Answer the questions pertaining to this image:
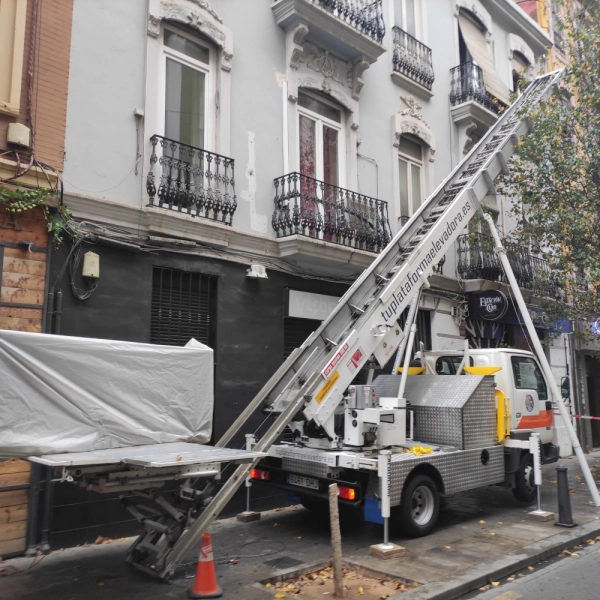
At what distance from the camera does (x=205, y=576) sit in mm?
5266

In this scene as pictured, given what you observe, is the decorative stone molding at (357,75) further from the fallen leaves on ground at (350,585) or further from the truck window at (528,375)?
the fallen leaves on ground at (350,585)

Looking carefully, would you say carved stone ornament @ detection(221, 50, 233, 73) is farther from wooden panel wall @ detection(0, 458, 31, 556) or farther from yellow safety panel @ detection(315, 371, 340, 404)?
wooden panel wall @ detection(0, 458, 31, 556)

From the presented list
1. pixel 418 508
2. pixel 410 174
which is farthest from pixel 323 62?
pixel 418 508

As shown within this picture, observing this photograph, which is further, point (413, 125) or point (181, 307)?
point (413, 125)

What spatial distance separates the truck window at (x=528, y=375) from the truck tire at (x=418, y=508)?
3.01m

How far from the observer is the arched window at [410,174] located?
13469mm

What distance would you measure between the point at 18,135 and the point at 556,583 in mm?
7864

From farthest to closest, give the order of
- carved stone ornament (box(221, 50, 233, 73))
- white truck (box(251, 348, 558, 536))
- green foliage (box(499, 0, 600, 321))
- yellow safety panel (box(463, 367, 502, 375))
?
1. green foliage (box(499, 0, 600, 321))
2. carved stone ornament (box(221, 50, 233, 73))
3. yellow safety panel (box(463, 367, 502, 375))
4. white truck (box(251, 348, 558, 536))

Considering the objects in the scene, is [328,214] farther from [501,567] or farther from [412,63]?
[501,567]

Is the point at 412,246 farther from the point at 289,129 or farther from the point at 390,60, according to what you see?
the point at 390,60

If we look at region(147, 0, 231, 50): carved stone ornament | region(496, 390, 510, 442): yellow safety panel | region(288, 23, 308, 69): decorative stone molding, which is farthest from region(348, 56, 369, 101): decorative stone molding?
region(496, 390, 510, 442): yellow safety panel

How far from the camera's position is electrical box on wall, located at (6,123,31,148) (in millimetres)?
7012

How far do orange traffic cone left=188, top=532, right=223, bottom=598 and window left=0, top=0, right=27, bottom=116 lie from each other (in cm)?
555

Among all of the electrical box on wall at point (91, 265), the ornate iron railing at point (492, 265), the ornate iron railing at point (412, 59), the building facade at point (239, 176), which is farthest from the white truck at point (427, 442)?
the ornate iron railing at point (412, 59)
